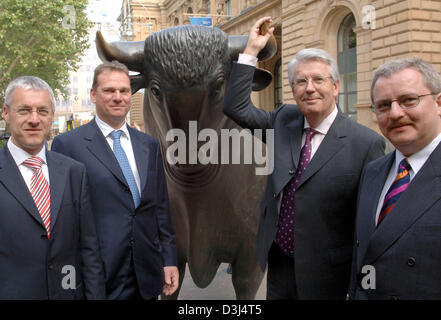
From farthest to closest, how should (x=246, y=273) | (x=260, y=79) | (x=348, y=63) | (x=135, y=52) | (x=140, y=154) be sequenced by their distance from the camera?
(x=348, y=63) < (x=246, y=273) < (x=260, y=79) < (x=135, y=52) < (x=140, y=154)

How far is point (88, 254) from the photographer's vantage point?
6.60 feet

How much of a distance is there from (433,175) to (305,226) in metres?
0.75

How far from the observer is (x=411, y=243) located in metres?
1.49

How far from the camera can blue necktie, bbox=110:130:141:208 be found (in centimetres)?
224

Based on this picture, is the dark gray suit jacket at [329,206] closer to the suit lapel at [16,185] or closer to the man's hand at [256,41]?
the man's hand at [256,41]

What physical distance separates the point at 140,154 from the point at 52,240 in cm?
72

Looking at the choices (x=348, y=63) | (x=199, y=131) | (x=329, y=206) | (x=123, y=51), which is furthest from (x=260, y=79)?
(x=348, y=63)

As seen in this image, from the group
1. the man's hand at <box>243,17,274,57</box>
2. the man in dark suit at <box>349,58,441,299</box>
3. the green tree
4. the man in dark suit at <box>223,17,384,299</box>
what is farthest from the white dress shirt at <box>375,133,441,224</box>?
the green tree

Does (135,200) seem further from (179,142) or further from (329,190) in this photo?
(329,190)

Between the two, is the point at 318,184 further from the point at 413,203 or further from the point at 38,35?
the point at 38,35

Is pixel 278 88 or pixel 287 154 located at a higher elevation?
pixel 278 88

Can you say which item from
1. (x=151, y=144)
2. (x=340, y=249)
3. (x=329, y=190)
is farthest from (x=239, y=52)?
(x=340, y=249)

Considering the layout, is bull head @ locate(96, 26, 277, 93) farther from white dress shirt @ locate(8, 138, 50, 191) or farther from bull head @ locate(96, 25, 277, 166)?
white dress shirt @ locate(8, 138, 50, 191)

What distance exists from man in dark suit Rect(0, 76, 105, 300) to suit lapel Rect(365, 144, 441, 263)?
1.38 m
